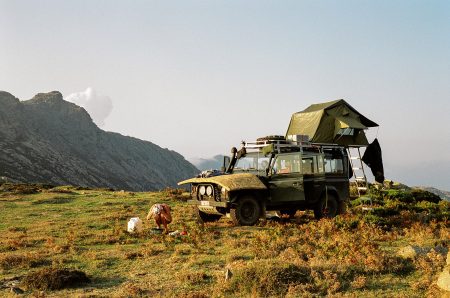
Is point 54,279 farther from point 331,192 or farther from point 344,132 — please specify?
point 344,132

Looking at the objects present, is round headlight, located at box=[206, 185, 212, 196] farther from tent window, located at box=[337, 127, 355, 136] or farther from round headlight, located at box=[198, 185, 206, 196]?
tent window, located at box=[337, 127, 355, 136]

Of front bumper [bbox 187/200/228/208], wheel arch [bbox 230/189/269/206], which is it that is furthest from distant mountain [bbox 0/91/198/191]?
wheel arch [bbox 230/189/269/206]

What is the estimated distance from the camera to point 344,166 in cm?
1770

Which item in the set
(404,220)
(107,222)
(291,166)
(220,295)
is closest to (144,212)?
→ (107,222)

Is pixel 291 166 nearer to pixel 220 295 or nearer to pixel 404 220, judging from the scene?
pixel 404 220

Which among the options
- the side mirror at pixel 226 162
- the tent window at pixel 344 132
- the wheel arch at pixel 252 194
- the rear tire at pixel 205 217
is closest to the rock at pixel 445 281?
the wheel arch at pixel 252 194

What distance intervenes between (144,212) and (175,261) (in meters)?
11.3

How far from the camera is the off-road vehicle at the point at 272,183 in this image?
48.9 feet

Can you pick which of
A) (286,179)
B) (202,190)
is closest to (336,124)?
(286,179)

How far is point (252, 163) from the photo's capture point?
1631cm

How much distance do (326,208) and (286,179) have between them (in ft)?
7.49

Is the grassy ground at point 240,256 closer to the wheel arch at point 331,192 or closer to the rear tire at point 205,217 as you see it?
the rear tire at point 205,217

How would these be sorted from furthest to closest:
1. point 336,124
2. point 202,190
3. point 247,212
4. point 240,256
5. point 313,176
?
point 336,124, point 313,176, point 202,190, point 247,212, point 240,256

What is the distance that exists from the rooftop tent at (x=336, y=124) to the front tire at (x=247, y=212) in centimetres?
633
